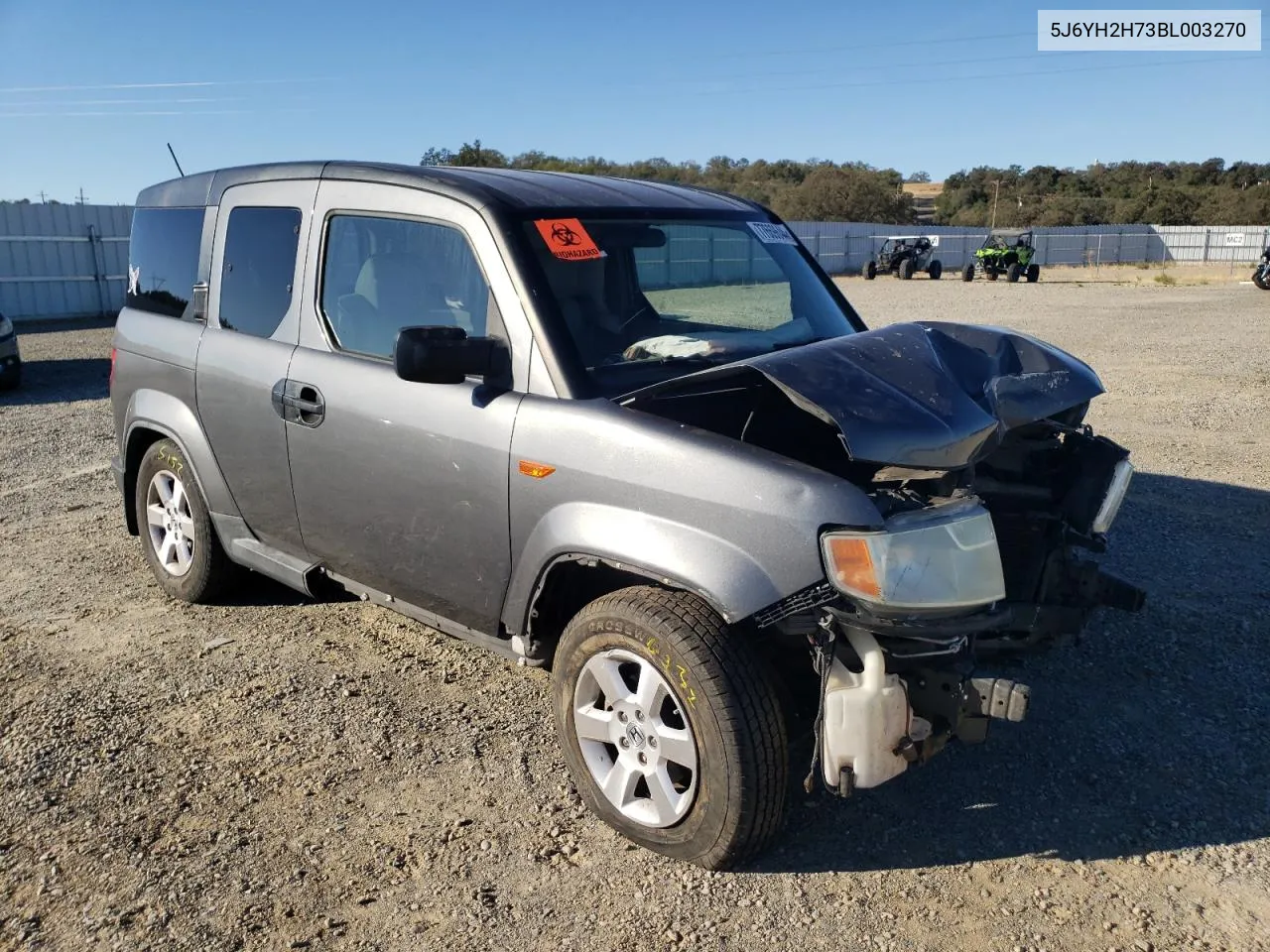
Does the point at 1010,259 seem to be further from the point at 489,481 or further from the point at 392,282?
the point at 489,481

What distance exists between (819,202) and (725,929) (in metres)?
73.2

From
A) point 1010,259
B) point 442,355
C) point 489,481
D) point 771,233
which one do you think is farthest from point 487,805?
point 1010,259

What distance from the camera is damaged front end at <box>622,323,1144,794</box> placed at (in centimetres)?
284

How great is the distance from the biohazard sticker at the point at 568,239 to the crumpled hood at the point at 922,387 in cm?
70

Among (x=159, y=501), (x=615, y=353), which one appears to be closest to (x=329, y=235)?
(x=615, y=353)

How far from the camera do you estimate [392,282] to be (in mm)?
3967

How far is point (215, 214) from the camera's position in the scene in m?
4.82

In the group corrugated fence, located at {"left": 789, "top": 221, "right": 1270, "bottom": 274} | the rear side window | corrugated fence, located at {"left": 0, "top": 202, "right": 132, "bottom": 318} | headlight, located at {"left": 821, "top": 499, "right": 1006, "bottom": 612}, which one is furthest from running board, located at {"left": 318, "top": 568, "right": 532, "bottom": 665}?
corrugated fence, located at {"left": 789, "top": 221, "right": 1270, "bottom": 274}

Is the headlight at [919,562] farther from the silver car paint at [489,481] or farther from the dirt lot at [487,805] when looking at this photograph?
the dirt lot at [487,805]

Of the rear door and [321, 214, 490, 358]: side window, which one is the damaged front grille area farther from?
the rear door

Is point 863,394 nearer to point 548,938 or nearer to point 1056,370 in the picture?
point 1056,370

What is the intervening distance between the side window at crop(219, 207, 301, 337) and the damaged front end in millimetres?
1929

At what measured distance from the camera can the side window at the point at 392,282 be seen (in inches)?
146

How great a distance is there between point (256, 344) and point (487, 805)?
2.25 meters
